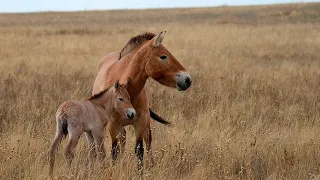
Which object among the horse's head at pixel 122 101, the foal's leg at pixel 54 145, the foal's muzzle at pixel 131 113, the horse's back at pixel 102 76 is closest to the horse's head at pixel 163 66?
the horse's head at pixel 122 101

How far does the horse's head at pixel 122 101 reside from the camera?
5651mm

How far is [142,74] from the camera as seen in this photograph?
5973mm

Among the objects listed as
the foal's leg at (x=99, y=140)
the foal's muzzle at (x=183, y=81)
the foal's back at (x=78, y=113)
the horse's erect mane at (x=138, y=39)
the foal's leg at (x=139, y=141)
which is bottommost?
the foal's leg at (x=139, y=141)

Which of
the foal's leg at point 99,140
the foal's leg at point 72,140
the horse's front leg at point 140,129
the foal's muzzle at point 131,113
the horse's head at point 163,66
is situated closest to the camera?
the foal's leg at point 72,140

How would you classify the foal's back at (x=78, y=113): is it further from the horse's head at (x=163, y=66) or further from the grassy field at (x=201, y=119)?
the horse's head at (x=163, y=66)

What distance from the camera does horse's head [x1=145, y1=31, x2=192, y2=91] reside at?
225 inches

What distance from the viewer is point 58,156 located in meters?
5.91

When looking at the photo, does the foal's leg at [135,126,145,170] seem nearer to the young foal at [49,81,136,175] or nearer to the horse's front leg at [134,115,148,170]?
the horse's front leg at [134,115,148,170]

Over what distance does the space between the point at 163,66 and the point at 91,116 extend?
3.28ft

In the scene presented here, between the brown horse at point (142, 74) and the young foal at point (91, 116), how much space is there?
249mm

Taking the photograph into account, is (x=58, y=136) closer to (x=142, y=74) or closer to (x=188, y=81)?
(x=142, y=74)

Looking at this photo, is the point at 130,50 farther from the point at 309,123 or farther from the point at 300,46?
the point at 300,46

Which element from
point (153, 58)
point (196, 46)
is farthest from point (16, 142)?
point (196, 46)

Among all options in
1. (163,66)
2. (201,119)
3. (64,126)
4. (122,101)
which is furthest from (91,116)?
(201,119)
